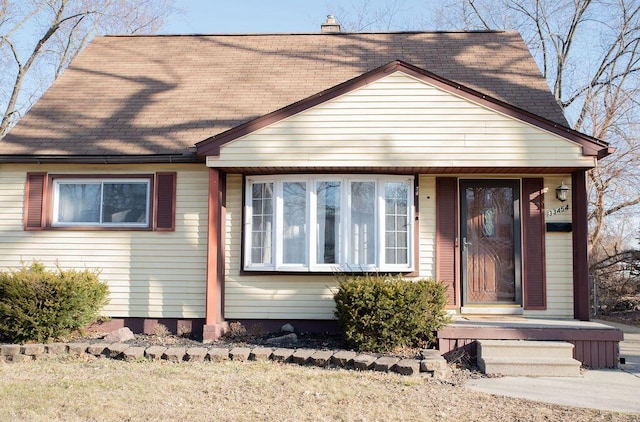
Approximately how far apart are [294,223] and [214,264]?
53.9 inches

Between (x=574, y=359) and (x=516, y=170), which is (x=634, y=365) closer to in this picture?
(x=574, y=359)

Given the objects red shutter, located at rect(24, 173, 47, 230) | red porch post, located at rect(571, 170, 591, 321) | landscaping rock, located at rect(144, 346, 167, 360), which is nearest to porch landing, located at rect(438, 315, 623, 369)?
red porch post, located at rect(571, 170, 591, 321)

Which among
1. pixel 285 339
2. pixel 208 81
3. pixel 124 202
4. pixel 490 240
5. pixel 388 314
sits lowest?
pixel 285 339

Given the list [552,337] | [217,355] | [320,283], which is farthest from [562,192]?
[217,355]

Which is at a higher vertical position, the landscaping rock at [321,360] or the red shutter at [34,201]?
the red shutter at [34,201]

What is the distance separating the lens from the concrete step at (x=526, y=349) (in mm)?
7547

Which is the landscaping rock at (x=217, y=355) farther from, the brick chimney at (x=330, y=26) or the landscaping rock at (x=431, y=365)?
the brick chimney at (x=330, y=26)

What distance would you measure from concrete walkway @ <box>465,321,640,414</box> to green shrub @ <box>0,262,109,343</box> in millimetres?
5454

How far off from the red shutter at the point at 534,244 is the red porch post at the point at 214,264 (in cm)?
472

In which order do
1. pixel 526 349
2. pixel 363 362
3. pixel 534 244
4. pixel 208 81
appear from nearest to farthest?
pixel 363 362 < pixel 526 349 < pixel 534 244 < pixel 208 81

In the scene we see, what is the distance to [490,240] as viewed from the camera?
938cm

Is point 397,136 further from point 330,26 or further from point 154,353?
point 330,26

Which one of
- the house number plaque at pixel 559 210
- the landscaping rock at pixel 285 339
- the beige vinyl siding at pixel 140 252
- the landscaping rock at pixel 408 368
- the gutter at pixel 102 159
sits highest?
the gutter at pixel 102 159

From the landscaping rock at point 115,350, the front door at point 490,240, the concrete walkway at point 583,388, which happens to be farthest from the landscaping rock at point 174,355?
the front door at point 490,240
